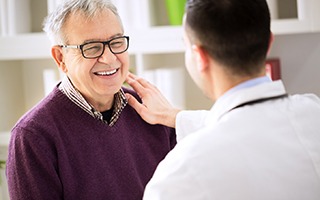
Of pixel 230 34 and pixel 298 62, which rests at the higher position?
pixel 230 34

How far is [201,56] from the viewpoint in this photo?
3.92 ft

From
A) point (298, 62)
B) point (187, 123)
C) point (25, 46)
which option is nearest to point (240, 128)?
point (187, 123)

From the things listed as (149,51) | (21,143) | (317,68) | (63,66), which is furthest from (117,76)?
(317,68)

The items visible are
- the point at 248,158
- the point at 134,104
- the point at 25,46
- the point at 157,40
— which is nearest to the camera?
the point at 248,158

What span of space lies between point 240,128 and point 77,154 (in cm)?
73

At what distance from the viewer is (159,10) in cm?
257

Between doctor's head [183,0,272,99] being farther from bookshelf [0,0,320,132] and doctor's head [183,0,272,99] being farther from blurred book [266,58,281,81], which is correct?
blurred book [266,58,281,81]

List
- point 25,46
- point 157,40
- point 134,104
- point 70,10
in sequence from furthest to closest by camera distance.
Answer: point 25,46 < point 157,40 < point 134,104 < point 70,10

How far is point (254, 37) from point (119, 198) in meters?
0.81

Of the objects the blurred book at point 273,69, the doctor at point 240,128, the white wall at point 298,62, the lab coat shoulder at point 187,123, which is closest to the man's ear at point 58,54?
the lab coat shoulder at point 187,123

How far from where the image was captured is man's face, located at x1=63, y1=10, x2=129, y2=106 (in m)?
1.67

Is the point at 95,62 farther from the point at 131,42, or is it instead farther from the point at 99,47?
the point at 131,42

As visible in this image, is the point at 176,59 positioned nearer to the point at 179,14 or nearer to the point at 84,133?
the point at 179,14

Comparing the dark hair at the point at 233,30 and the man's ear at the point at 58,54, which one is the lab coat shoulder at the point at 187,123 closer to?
the man's ear at the point at 58,54
